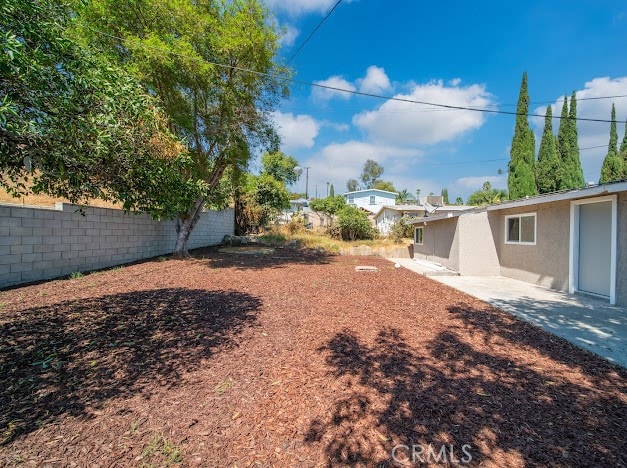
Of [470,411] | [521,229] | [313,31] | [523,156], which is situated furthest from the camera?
[523,156]

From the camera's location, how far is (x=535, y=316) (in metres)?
5.43

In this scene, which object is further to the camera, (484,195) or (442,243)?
(484,195)

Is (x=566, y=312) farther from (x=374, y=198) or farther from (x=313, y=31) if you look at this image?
(x=374, y=198)

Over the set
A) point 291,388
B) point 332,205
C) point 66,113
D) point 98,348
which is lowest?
point 291,388

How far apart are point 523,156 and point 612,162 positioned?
27.3ft

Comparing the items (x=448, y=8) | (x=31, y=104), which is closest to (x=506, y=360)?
A: (x=31, y=104)

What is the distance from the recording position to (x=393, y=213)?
29781mm

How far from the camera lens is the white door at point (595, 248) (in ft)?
21.5

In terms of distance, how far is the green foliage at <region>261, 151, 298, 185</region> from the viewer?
1150 inches

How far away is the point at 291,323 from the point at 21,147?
402 centimetres

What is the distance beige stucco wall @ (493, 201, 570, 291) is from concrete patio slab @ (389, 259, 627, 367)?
33cm

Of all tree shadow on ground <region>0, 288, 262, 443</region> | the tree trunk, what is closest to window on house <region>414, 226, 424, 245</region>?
the tree trunk

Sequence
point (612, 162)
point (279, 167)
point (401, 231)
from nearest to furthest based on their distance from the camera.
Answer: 1. point (401, 231)
2. point (612, 162)
3. point (279, 167)

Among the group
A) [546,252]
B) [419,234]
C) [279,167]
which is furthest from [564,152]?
[279,167]
